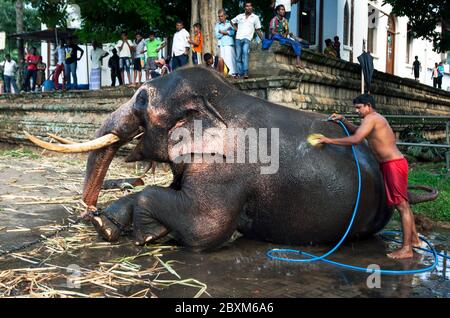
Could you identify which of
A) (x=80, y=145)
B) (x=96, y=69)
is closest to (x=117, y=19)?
(x=96, y=69)

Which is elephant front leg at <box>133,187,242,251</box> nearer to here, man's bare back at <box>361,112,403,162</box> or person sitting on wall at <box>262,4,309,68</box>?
man's bare back at <box>361,112,403,162</box>

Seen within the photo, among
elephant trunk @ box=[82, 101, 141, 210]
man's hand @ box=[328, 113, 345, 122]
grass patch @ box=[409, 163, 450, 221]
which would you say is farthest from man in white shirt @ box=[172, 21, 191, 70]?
man's hand @ box=[328, 113, 345, 122]

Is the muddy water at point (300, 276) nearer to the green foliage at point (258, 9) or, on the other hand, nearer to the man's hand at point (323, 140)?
the man's hand at point (323, 140)

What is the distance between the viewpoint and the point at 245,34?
1059cm

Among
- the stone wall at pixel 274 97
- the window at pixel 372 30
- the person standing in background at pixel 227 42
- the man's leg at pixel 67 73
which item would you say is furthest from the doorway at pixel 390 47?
the person standing in background at pixel 227 42

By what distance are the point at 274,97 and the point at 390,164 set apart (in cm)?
431

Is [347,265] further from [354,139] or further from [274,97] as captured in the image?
[274,97]

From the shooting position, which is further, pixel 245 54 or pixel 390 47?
pixel 390 47

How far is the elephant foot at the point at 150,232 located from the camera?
413 cm

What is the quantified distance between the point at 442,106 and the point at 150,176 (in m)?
15.7
